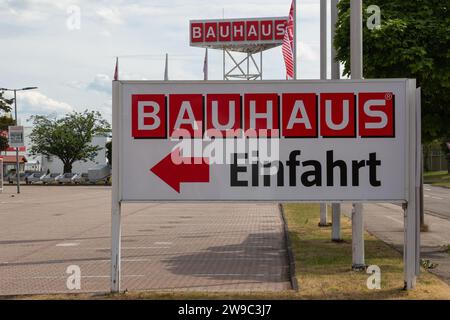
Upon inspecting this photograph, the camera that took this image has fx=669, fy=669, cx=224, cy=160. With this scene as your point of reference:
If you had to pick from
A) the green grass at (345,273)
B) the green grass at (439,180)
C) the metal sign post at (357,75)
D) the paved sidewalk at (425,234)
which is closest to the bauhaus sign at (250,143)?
the green grass at (345,273)

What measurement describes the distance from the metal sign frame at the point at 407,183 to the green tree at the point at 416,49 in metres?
3.37

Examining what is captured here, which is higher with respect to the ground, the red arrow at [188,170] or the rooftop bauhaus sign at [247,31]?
the rooftop bauhaus sign at [247,31]

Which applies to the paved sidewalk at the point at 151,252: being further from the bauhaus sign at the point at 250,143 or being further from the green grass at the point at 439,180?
the green grass at the point at 439,180

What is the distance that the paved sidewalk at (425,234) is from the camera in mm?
12364

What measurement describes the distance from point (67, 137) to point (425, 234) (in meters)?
67.7

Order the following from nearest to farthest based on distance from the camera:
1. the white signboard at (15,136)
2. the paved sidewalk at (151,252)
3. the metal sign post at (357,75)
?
the paved sidewalk at (151,252)
the metal sign post at (357,75)
the white signboard at (15,136)

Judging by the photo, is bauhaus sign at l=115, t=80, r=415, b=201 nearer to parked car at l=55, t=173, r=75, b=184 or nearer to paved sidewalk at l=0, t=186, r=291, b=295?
paved sidewalk at l=0, t=186, r=291, b=295


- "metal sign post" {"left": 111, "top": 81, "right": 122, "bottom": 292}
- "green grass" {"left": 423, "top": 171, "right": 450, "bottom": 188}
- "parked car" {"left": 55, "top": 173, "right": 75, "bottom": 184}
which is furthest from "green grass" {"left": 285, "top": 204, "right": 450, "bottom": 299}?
"parked car" {"left": 55, "top": 173, "right": 75, "bottom": 184}

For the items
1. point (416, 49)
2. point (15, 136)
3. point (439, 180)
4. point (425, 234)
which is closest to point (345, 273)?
point (416, 49)

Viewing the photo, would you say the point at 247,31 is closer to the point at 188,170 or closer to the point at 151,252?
the point at 151,252

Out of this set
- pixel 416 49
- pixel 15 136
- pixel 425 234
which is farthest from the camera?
pixel 15 136

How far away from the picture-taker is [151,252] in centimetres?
1461

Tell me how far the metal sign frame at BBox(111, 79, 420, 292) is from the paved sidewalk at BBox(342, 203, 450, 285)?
1.30m
